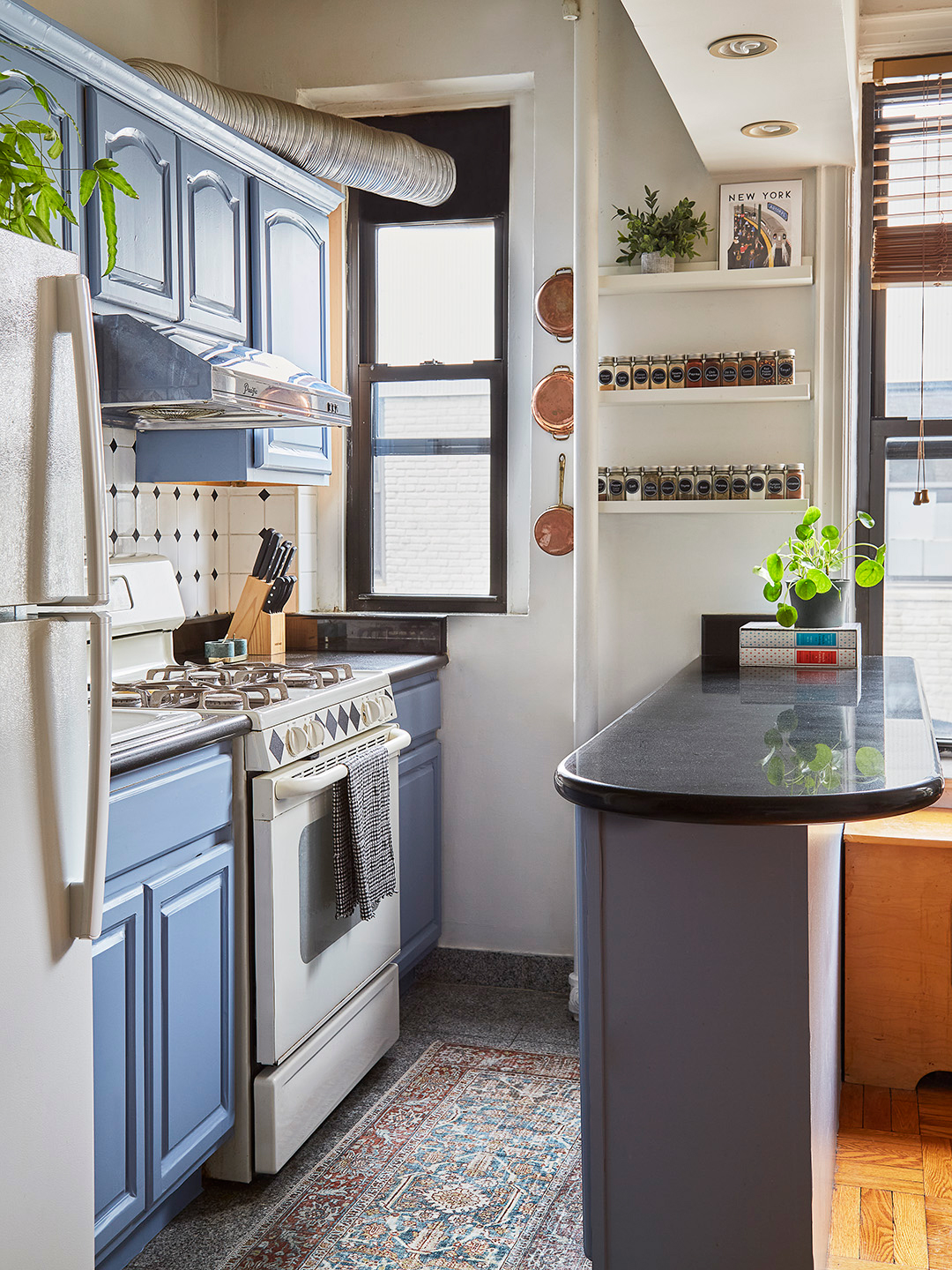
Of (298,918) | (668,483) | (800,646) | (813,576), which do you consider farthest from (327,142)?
(298,918)

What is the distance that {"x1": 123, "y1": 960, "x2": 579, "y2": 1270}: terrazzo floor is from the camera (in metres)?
2.17

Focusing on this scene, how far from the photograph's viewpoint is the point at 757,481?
3152 mm

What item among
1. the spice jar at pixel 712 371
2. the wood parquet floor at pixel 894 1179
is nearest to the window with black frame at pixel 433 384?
the spice jar at pixel 712 371

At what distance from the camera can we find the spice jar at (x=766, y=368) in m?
3.13

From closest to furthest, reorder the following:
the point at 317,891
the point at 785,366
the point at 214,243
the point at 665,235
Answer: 1. the point at 317,891
2. the point at 214,243
3. the point at 785,366
4. the point at 665,235

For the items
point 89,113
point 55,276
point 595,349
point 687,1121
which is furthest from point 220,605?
point 687,1121

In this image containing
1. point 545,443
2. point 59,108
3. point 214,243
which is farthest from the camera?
point 545,443

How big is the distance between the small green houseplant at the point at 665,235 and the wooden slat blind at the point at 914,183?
491mm

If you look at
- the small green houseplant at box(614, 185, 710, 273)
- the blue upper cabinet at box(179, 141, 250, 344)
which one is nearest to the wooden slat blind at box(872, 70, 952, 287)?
the small green houseplant at box(614, 185, 710, 273)

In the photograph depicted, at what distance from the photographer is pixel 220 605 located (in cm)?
364

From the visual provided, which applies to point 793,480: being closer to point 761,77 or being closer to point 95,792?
point 761,77

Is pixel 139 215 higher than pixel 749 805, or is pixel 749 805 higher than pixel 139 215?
pixel 139 215

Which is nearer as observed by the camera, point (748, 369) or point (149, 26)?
point (748, 369)

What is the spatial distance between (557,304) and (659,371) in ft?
1.34
